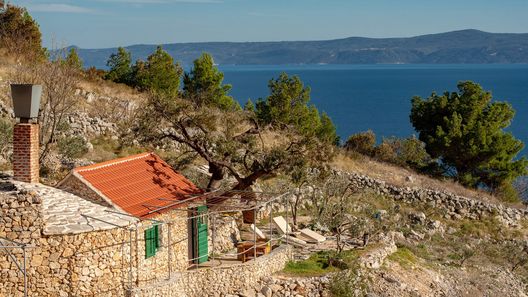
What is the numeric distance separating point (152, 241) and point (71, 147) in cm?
1370

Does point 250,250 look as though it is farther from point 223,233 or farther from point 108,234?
point 108,234

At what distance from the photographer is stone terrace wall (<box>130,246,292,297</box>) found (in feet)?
65.8

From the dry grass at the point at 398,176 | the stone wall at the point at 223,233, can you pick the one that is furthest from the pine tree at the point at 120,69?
the stone wall at the point at 223,233

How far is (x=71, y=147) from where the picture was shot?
31875mm

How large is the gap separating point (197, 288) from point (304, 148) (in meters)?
7.97

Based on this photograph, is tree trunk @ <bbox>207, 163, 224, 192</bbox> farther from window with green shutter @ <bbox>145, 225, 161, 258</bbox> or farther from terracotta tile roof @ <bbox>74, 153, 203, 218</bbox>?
window with green shutter @ <bbox>145, 225, 161, 258</bbox>

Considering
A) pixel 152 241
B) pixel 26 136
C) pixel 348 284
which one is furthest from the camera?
pixel 348 284

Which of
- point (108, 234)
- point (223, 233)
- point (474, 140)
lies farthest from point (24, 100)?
point (474, 140)

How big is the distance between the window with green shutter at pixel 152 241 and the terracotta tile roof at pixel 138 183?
0.46m

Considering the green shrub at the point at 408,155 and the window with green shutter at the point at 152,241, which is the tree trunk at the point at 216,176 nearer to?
the window with green shutter at the point at 152,241

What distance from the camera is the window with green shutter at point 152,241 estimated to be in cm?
1934

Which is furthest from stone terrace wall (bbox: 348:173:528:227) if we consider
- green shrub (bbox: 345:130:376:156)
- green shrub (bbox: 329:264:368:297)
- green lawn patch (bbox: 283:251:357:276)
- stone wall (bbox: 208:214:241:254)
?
green shrub (bbox: 329:264:368:297)

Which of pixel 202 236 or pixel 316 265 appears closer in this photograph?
pixel 202 236

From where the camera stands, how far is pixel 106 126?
39875 millimetres
